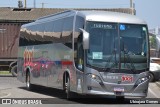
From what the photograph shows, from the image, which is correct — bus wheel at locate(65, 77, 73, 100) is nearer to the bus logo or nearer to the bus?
the bus

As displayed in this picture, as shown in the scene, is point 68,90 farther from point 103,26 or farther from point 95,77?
point 103,26

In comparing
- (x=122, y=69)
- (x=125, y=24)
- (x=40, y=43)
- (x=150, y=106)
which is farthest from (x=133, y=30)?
(x=40, y=43)

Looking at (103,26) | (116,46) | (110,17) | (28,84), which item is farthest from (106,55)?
(28,84)

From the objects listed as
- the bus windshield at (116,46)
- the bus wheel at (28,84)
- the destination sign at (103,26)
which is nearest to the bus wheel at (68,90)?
the bus windshield at (116,46)

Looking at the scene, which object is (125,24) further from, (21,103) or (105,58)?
(21,103)

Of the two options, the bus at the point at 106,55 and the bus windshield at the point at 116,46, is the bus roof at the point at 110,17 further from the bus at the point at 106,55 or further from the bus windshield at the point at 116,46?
the bus windshield at the point at 116,46

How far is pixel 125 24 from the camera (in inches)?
683

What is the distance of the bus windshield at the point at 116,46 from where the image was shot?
55.2 feet

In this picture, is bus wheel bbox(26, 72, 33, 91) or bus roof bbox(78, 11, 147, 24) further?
bus wheel bbox(26, 72, 33, 91)

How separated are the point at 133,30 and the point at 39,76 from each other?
666 centimetres

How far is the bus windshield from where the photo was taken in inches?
662

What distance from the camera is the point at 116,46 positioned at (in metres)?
17.0

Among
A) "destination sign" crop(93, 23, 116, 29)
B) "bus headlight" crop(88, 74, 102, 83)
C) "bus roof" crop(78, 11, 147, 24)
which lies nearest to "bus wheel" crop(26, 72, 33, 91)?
"bus roof" crop(78, 11, 147, 24)

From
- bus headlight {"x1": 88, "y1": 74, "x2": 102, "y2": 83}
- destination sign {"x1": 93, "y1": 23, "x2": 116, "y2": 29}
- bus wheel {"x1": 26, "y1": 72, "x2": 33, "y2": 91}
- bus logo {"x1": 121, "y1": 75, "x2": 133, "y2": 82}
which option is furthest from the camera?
bus wheel {"x1": 26, "y1": 72, "x2": 33, "y2": 91}
